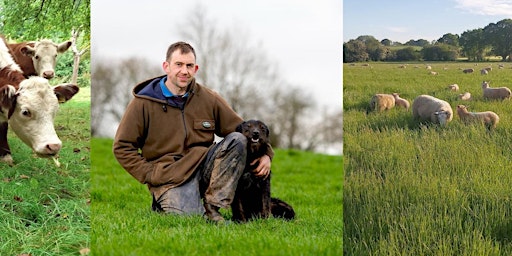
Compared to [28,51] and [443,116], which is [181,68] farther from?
[443,116]

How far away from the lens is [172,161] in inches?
153

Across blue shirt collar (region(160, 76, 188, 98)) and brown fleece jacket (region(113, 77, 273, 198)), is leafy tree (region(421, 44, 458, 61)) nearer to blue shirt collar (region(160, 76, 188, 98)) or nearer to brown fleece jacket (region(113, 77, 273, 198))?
brown fleece jacket (region(113, 77, 273, 198))

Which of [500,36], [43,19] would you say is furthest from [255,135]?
[500,36]

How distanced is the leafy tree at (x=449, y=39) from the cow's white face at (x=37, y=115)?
257 cm

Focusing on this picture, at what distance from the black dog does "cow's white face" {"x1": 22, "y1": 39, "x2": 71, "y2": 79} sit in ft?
3.97

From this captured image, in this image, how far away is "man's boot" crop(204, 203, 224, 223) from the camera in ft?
12.2

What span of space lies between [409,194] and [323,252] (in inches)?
38.1

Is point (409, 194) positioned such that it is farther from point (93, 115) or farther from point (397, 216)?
point (93, 115)

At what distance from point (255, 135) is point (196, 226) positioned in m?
0.61

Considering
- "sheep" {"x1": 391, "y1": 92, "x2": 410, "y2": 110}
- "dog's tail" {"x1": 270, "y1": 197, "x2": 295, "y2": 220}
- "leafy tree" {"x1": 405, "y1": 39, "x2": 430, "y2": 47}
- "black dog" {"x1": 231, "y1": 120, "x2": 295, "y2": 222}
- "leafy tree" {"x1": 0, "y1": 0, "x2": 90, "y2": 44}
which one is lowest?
"dog's tail" {"x1": 270, "y1": 197, "x2": 295, "y2": 220}

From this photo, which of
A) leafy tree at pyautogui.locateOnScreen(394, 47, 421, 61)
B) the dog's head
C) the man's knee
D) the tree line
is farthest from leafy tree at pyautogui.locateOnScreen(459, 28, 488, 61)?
the man's knee

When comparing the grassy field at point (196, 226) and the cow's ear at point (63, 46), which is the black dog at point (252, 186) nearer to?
the grassy field at point (196, 226)

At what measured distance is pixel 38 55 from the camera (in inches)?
161

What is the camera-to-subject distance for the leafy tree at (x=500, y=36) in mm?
4484
